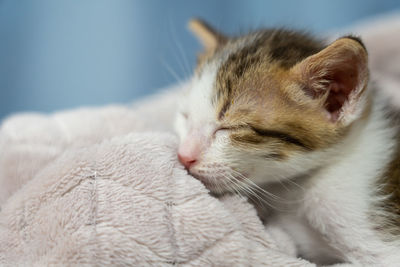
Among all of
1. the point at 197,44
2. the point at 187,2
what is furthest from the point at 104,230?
the point at 187,2

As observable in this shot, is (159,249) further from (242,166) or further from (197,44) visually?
(197,44)

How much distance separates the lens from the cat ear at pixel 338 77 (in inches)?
34.6

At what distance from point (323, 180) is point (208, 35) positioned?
0.54 m

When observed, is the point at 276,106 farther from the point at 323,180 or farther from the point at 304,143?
the point at 323,180

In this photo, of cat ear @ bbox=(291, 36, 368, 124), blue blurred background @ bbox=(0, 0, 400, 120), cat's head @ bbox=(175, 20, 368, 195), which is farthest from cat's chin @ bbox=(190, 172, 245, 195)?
blue blurred background @ bbox=(0, 0, 400, 120)

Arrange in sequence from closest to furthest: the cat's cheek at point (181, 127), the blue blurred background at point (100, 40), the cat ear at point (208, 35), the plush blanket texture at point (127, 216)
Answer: the plush blanket texture at point (127, 216) < the cat's cheek at point (181, 127) < the cat ear at point (208, 35) < the blue blurred background at point (100, 40)

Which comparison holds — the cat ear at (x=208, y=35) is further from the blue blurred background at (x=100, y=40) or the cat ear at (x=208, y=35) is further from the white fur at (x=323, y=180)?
the blue blurred background at (x=100, y=40)

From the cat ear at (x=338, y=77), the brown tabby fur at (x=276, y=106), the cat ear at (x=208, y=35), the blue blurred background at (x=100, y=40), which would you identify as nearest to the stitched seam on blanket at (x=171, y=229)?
the brown tabby fur at (x=276, y=106)

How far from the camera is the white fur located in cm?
91

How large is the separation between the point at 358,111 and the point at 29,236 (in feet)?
2.38

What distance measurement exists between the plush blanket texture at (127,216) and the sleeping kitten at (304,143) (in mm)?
71

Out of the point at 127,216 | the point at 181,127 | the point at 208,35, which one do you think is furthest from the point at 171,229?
the point at 208,35

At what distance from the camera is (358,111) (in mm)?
945

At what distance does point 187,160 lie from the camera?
0.89m
